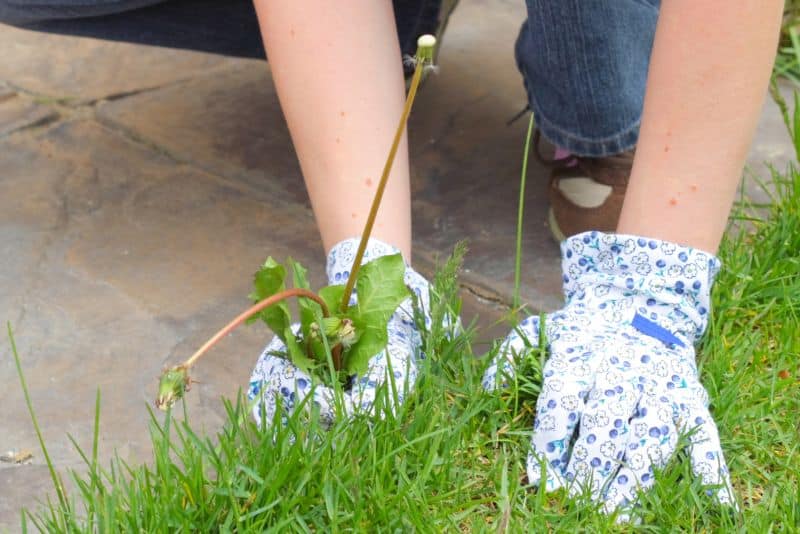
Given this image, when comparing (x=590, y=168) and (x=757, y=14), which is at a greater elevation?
(x=757, y=14)

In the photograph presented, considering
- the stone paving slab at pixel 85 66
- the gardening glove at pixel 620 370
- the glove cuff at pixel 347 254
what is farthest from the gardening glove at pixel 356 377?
the stone paving slab at pixel 85 66

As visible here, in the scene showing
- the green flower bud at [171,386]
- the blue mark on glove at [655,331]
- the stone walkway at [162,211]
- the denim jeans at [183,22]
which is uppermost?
the denim jeans at [183,22]

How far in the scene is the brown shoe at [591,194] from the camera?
1.63 meters

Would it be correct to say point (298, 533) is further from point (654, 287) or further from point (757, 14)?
point (757, 14)

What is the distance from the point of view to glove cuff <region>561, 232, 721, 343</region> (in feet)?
3.77

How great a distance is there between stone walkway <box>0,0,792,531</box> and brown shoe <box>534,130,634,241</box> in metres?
0.07

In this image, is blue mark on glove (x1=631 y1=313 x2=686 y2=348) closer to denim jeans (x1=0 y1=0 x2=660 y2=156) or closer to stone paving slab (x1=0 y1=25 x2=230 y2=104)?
denim jeans (x1=0 y1=0 x2=660 y2=156)

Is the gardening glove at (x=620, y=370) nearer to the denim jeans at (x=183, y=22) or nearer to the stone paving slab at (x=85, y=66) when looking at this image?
the denim jeans at (x=183, y=22)

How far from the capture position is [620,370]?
1.08 metres

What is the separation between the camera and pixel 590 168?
1662mm

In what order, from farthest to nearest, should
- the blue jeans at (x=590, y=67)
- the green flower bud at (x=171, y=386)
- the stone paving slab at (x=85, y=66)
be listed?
1. the stone paving slab at (x=85, y=66)
2. the blue jeans at (x=590, y=67)
3. the green flower bud at (x=171, y=386)

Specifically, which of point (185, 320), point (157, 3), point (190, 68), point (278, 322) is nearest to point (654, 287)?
point (278, 322)

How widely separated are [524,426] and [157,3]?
90 cm

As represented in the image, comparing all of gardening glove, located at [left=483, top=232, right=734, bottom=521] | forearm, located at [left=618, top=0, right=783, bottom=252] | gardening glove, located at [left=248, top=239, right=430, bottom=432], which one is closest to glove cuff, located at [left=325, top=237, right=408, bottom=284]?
gardening glove, located at [left=248, top=239, right=430, bottom=432]
